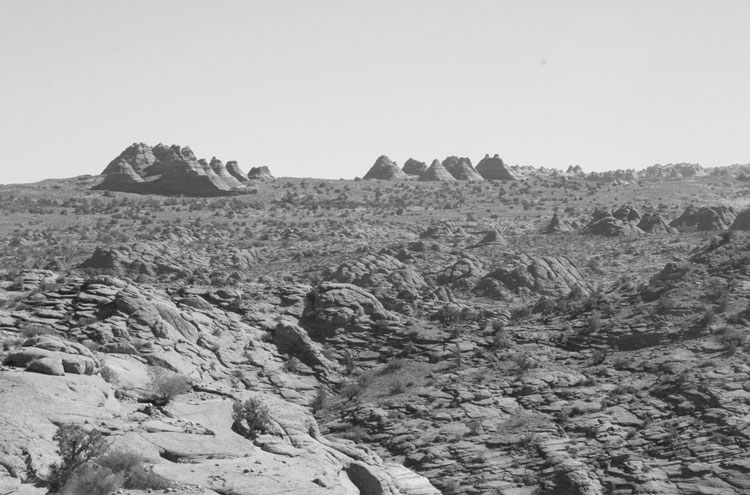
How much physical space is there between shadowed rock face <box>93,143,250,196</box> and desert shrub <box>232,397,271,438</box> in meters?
88.3

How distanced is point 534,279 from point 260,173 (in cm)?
8520

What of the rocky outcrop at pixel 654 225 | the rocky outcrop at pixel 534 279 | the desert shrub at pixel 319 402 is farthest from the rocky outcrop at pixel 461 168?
the desert shrub at pixel 319 402

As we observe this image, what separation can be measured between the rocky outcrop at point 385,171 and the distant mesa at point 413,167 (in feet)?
22.0

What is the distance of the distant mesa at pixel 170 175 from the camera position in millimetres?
115188

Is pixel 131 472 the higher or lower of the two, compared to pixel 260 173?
lower

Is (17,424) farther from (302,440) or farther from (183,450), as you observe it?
(302,440)

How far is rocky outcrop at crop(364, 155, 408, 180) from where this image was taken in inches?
5653

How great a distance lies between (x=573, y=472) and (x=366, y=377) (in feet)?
47.4

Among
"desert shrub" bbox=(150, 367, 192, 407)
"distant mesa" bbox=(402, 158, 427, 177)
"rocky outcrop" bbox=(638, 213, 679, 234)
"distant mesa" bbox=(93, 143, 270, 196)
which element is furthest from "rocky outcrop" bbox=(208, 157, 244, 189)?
"desert shrub" bbox=(150, 367, 192, 407)

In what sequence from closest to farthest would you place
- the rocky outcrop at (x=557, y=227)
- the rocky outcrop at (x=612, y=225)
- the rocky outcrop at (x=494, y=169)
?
the rocky outcrop at (x=612, y=225)
the rocky outcrop at (x=557, y=227)
the rocky outcrop at (x=494, y=169)

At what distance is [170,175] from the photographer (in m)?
118

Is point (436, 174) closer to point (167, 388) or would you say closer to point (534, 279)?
point (534, 279)

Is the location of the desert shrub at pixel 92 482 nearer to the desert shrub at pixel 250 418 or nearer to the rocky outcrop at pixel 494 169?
the desert shrub at pixel 250 418

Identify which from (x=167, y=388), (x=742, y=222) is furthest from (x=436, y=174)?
(x=167, y=388)
